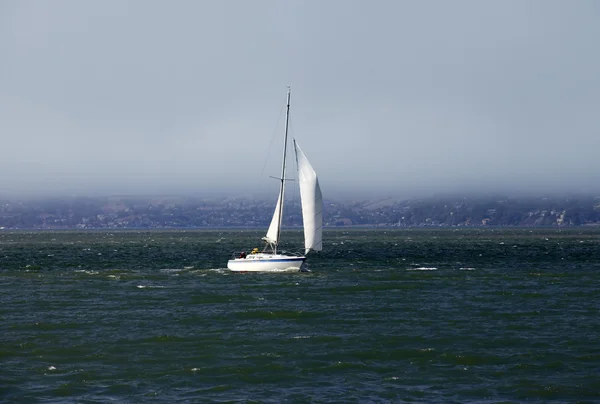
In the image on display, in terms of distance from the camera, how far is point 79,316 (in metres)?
47.2

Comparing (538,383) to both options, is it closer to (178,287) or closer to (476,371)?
(476,371)

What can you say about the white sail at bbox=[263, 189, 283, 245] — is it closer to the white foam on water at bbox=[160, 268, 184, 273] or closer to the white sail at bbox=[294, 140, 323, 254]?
the white sail at bbox=[294, 140, 323, 254]

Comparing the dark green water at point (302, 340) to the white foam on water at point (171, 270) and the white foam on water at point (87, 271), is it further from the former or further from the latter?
the white foam on water at point (171, 270)

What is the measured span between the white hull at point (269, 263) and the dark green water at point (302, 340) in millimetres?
4988

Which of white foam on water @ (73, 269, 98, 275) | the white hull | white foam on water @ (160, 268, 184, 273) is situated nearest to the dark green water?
the white hull

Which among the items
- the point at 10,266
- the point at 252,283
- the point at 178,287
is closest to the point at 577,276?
the point at 252,283

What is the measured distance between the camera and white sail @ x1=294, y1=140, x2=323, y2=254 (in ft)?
243

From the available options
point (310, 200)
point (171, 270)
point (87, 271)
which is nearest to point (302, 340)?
point (310, 200)

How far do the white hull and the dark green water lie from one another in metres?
4.99

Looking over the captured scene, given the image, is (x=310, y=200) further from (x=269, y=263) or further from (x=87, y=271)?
(x=87, y=271)

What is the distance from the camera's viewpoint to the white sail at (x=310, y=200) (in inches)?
2916

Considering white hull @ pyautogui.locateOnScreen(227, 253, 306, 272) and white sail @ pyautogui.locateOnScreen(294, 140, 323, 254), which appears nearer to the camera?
white sail @ pyautogui.locateOnScreen(294, 140, 323, 254)

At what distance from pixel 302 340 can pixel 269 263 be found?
37.6m

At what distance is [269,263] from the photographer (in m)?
75.6
